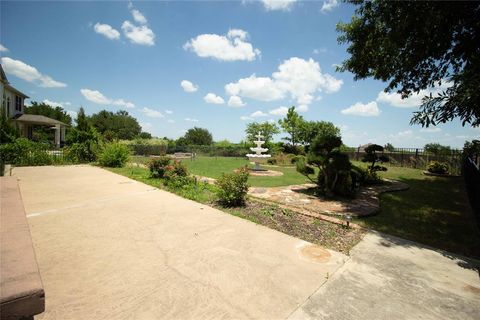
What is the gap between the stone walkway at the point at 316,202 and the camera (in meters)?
6.12

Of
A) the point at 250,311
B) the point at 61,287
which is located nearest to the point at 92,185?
the point at 61,287

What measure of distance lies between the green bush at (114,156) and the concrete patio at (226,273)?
31.4 feet

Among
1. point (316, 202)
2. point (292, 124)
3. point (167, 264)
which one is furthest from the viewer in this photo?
point (292, 124)

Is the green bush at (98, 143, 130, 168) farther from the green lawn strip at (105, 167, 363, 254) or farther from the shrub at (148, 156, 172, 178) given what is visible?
the green lawn strip at (105, 167, 363, 254)

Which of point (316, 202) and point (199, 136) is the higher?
point (199, 136)

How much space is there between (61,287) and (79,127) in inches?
642

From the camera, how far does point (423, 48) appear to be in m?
6.86

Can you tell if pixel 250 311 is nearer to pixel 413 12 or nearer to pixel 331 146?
pixel 331 146

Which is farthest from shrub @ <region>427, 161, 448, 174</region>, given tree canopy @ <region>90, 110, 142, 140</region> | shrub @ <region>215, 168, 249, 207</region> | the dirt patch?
tree canopy @ <region>90, 110, 142, 140</region>

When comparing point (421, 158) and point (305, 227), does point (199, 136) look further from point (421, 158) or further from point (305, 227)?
point (305, 227)

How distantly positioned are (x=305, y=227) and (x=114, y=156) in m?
12.9

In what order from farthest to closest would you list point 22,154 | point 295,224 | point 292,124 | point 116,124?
point 116,124 → point 292,124 → point 22,154 → point 295,224

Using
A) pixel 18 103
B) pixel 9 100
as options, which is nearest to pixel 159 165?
pixel 9 100

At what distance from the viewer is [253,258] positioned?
3.41 m
